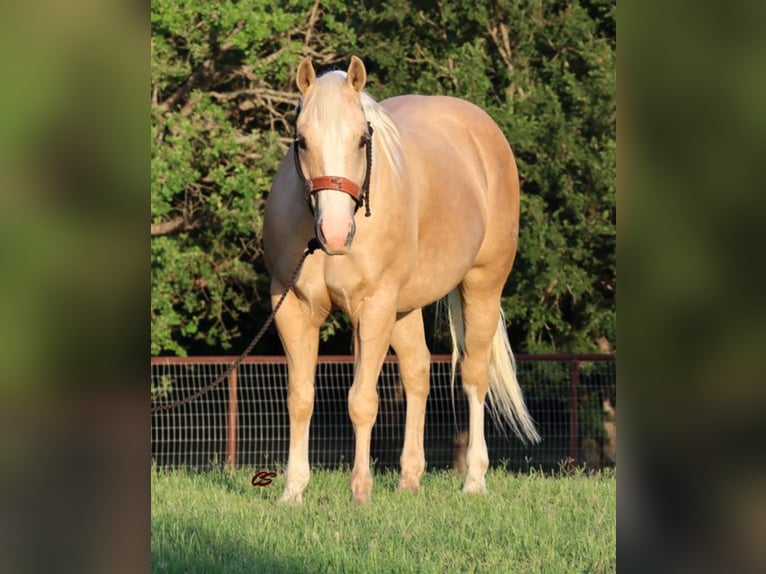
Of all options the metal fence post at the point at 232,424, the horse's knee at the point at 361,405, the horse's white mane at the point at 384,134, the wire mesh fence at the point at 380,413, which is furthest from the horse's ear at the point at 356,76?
the metal fence post at the point at 232,424

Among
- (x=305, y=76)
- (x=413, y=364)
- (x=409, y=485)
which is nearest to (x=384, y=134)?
(x=305, y=76)

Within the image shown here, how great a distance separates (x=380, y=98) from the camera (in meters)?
14.5

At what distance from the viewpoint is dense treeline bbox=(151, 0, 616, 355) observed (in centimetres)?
1355

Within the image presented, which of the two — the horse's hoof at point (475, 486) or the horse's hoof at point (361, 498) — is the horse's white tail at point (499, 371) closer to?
the horse's hoof at point (475, 486)

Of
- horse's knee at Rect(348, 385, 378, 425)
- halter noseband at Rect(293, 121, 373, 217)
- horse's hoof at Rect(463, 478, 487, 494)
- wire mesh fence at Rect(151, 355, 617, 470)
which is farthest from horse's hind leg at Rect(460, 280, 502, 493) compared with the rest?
wire mesh fence at Rect(151, 355, 617, 470)

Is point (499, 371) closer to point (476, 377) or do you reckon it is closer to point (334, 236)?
point (476, 377)

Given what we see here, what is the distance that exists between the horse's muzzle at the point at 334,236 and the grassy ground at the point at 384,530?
50.1 inches

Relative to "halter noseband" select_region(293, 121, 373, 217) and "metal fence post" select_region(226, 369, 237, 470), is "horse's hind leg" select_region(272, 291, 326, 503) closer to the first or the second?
"halter noseband" select_region(293, 121, 373, 217)

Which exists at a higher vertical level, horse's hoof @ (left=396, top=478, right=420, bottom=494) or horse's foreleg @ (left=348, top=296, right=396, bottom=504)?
horse's foreleg @ (left=348, top=296, right=396, bottom=504)

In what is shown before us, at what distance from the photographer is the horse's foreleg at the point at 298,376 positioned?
20.8 ft
